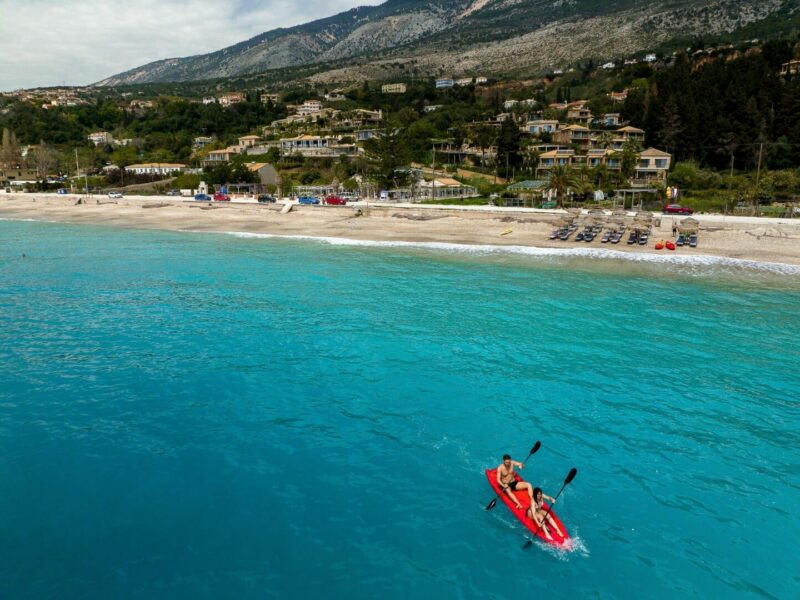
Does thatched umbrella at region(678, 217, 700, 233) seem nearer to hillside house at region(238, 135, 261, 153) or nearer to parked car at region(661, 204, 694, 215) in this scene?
parked car at region(661, 204, 694, 215)

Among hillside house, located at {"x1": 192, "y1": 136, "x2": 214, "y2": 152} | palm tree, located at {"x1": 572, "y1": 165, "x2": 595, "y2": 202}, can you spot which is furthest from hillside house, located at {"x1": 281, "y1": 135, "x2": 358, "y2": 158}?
palm tree, located at {"x1": 572, "y1": 165, "x2": 595, "y2": 202}

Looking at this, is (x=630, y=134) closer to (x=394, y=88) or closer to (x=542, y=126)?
(x=542, y=126)

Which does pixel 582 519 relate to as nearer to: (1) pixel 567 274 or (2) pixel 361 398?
(2) pixel 361 398

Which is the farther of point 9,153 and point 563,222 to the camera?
point 9,153

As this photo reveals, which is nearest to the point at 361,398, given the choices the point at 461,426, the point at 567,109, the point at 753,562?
the point at 461,426

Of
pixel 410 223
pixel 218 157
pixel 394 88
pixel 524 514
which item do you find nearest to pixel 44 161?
pixel 218 157

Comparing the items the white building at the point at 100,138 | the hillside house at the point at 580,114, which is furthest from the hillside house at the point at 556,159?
the white building at the point at 100,138
